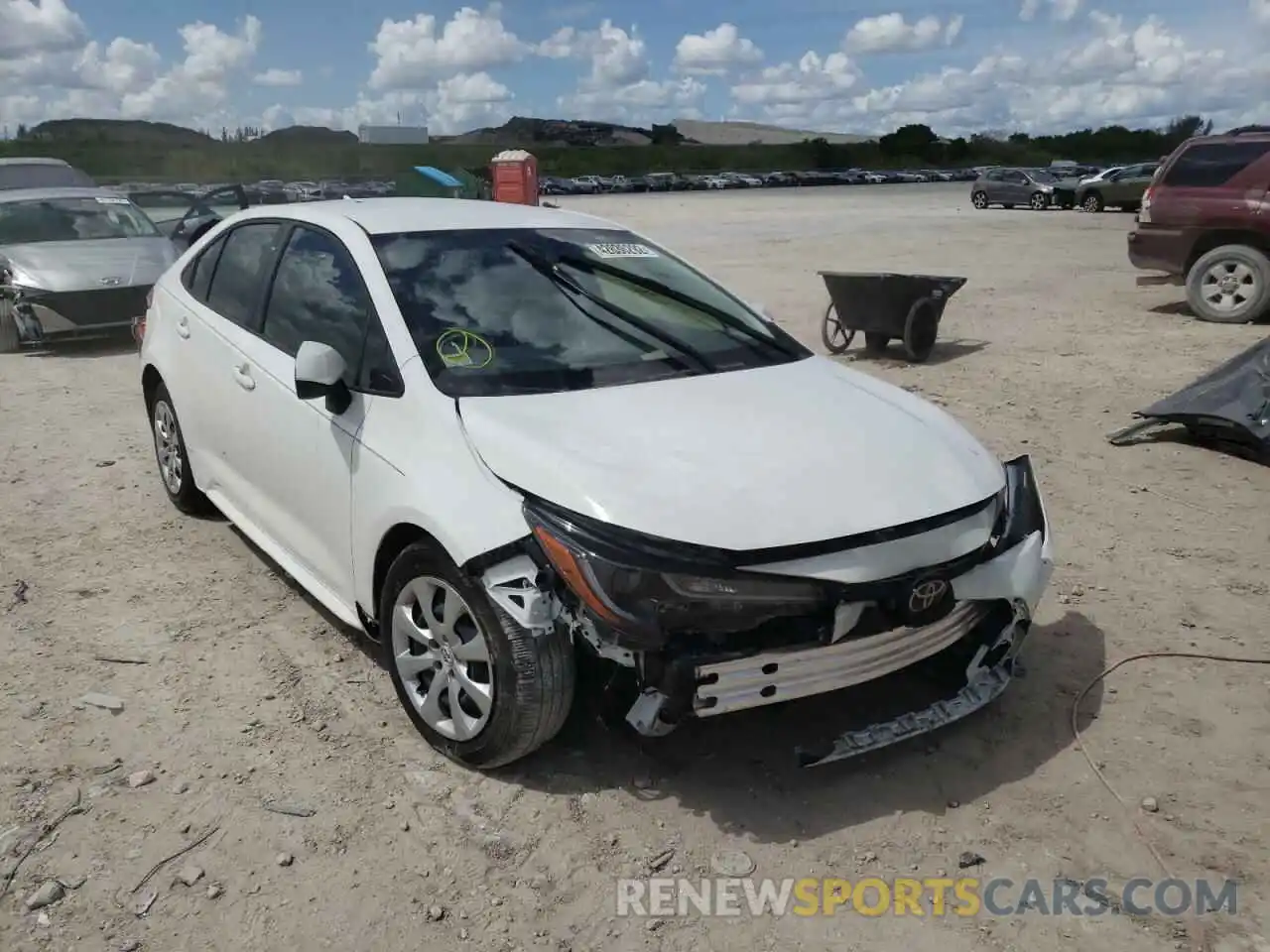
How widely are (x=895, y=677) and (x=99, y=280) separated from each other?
9326mm

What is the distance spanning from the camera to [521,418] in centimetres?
320

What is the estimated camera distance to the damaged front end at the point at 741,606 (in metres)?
2.73

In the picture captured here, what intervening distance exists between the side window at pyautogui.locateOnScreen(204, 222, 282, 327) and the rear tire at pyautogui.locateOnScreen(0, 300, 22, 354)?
21.8 ft

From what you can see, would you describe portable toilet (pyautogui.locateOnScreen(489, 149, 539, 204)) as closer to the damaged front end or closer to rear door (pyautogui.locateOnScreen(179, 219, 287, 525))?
rear door (pyautogui.locateOnScreen(179, 219, 287, 525))

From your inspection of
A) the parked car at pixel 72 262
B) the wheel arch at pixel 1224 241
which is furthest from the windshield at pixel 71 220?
the wheel arch at pixel 1224 241

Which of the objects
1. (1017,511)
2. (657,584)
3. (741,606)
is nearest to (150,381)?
(657,584)

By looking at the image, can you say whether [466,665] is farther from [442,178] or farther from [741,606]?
[442,178]

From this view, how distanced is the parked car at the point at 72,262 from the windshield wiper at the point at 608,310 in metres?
7.19

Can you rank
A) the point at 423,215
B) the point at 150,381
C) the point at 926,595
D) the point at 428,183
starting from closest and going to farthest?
the point at 926,595 → the point at 423,215 → the point at 150,381 → the point at 428,183

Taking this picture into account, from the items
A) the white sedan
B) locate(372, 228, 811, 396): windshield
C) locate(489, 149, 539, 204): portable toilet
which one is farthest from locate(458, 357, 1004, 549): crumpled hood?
locate(489, 149, 539, 204): portable toilet

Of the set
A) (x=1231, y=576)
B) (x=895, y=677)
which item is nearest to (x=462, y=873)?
(x=895, y=677)

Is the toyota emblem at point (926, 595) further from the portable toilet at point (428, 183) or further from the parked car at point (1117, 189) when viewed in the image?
the parked car at point (1117, 189)

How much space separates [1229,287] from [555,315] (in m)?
10.0

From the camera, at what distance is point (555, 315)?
3805 millimetres
